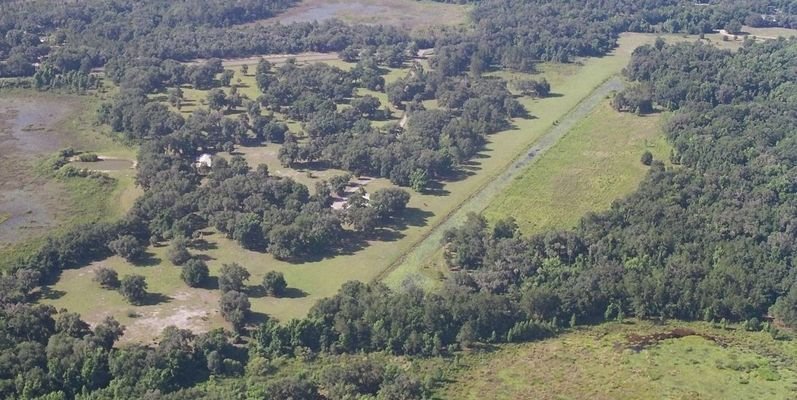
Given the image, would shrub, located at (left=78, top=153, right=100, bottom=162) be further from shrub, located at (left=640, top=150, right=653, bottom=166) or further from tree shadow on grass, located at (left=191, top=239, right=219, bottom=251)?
shrub, located at (left=640, top=150, right=653, bottom=166)

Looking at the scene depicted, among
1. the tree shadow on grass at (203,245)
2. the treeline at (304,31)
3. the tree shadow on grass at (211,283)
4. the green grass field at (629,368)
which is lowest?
the green grass field at (629,368)

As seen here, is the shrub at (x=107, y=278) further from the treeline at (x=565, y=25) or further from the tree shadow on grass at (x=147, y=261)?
the treeline at (x=565, y=25)

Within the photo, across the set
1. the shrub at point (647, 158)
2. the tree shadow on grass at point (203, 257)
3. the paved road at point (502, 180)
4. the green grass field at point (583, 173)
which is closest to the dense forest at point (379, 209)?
the tree shadow on grass at point (203, 257)

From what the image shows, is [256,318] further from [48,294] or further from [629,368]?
[629,368]

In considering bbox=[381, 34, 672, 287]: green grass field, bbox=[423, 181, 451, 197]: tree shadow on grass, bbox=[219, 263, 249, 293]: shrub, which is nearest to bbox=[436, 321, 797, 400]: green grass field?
bbox=[381, 34, 672, 287]: green grass field

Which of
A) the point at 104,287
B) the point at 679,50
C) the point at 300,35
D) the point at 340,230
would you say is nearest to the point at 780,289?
the point at 340,230
